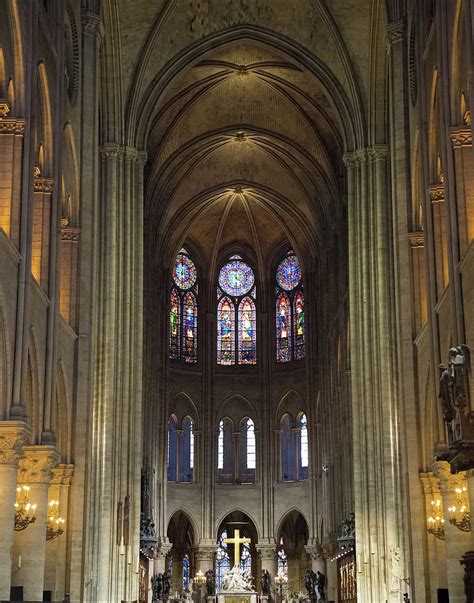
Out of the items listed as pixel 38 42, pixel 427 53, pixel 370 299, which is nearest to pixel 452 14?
pixel 427 53

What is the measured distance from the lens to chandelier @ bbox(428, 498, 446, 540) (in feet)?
83.9

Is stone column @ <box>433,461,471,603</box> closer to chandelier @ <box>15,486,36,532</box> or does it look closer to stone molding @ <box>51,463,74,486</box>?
chandelier @ <box>15,486,36,532</box>

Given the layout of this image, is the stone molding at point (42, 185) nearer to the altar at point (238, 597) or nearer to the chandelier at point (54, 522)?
the chandelier at point (54, 522)

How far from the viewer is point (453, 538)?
23.4 metres

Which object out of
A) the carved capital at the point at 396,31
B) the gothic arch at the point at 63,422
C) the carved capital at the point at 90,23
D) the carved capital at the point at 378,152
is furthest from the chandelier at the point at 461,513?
the carved capital at the point at 378,152

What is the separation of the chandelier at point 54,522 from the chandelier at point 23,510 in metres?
2.53

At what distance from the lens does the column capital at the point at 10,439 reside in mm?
20297

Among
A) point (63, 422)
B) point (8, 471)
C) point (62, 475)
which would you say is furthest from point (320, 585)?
point (8, 471)

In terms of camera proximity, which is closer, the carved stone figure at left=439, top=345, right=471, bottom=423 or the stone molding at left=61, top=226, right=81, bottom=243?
the carved stone figure at left=439, top=345, right=471, bottom=423

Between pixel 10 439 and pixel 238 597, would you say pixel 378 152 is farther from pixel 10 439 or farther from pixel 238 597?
pixel 10 439

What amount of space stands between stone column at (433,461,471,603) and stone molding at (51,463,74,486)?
9056 mm

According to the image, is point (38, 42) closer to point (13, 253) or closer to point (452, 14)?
point (13, 253)

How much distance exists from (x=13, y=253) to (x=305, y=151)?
98.2 ft

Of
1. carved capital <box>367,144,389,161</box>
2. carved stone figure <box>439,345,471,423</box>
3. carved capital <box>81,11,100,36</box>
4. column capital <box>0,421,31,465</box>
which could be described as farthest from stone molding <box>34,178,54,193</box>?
carved capital <box>367,144,389,161</box>
